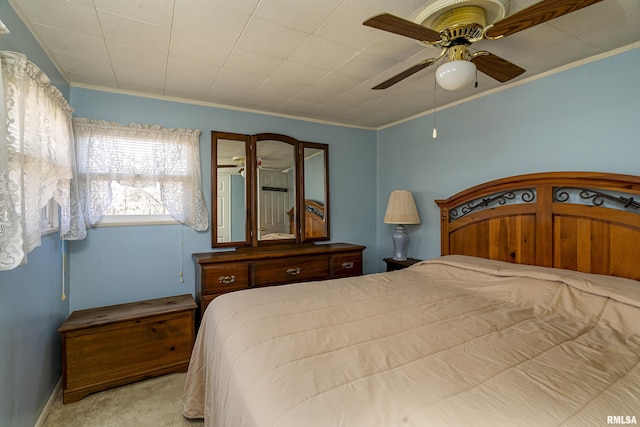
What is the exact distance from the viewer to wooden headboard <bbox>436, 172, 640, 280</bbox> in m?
1.86

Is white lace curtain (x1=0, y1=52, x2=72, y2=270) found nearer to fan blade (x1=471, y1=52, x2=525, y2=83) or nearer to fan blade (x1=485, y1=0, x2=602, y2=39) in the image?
fan blade (x1=485, y1=0, x2=602, y2=39)

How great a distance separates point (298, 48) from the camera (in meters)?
1.95

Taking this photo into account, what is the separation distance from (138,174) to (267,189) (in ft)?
4.10

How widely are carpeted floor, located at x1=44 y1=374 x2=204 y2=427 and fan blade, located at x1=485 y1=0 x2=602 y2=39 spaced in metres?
2.77

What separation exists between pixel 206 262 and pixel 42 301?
41.8 inches

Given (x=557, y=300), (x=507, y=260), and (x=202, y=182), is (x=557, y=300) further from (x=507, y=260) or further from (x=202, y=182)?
(x=202, y=182)

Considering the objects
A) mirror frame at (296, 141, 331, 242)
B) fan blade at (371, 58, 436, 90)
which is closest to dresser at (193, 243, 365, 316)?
mirror frame at (296, 141, 331, 242)

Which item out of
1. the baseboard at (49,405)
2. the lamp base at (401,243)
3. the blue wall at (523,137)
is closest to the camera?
the baseboard at (49,405)

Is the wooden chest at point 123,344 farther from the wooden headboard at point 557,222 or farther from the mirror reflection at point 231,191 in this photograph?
the wooden headboard at point 557,222

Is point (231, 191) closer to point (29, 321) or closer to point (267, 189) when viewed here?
point (267, 189)

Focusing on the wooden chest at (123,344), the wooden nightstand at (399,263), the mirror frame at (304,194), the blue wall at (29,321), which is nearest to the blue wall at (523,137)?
the wooden nightstand at (399,263)

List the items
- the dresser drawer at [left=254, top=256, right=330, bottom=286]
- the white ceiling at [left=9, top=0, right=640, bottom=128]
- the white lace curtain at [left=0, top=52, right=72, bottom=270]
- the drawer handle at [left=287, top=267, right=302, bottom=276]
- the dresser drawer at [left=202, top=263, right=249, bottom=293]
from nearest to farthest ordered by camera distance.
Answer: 1. the white lace curtain at [left=0, top=52, right=72, bottom=270]
2. the white ceiling at [left=9, top=0, right=640, bottom=128]
3. the dresser drawer at [left=202, top=263, right=249, bottom=293]
4. the dresser drawer at [left=254, top=256, right=330, bottom=286]
5. the drawer handle at [left=287, top=267, right=302, bottom=276]

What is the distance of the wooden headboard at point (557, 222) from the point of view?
1.86m

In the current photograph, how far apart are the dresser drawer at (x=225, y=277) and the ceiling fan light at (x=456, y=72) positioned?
2189 millimetres
